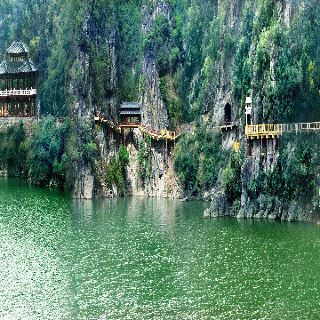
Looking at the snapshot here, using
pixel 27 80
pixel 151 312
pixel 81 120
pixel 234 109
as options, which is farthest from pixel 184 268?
pixel 27 80

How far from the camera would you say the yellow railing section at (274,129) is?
241ft

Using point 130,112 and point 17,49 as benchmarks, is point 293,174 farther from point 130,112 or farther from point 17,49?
point 17,49

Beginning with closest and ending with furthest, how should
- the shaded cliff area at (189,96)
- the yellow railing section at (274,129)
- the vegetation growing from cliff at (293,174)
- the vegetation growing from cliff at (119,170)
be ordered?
the vegetation growing from cliff at (293,174)
the yellow railing section at (274,129)
the shaded cliff area at (189,96)
the vegetation growing from cliff at (119,170)

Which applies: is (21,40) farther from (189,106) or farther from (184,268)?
(184,268)

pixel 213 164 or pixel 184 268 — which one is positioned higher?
pixel 213 164

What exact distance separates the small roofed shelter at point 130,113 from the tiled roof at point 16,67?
788 inches

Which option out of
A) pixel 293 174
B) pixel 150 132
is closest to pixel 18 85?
pixel 150 132

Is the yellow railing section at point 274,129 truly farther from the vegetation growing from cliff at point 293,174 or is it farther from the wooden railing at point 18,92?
the wooden railing at point 18,92

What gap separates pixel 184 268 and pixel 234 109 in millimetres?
33354

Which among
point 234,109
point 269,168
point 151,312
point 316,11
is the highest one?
point 316,11

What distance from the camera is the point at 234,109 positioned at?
295 ft

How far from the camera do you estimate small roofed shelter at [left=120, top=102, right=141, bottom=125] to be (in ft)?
327

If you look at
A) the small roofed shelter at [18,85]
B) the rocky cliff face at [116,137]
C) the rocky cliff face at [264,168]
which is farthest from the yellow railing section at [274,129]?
the small roofed shelter at [18,85]

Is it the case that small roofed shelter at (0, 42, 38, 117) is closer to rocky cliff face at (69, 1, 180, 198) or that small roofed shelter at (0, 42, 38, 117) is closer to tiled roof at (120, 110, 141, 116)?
rocky cliff face at (69, 1, 180, 198)
